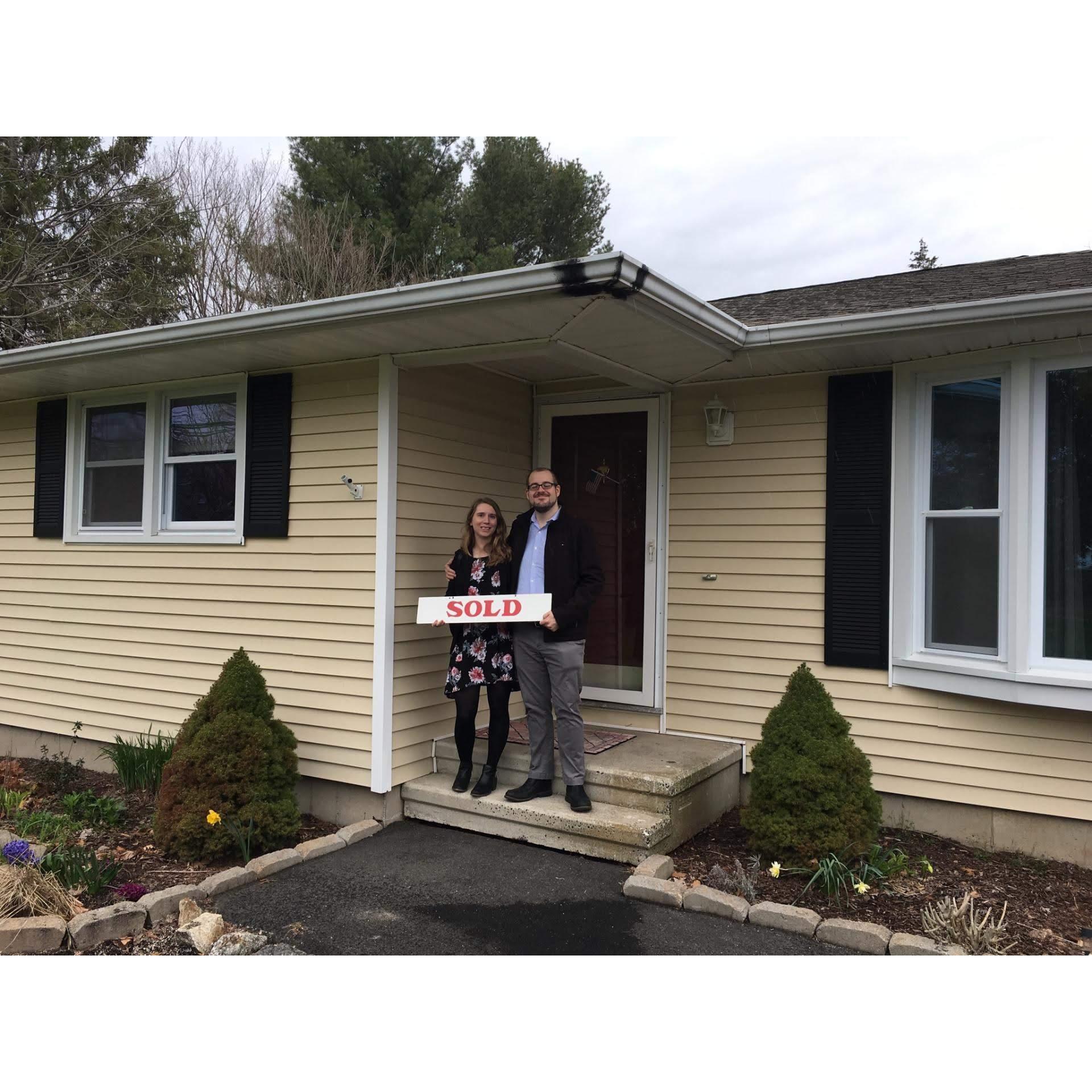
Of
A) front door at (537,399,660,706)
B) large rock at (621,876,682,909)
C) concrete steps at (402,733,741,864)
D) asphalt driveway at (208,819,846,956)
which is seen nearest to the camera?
asphalt driveway at (208,819,846,956)

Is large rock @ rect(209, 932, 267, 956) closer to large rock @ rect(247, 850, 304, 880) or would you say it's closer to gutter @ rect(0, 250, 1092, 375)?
large rock @ rect(247, 850, 304, 880)

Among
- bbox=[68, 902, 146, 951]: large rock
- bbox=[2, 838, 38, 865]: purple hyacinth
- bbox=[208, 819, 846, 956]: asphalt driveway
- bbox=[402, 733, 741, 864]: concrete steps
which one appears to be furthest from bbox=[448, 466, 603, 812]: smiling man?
bbox=[2, 838, 38, 865]: purple hyacinth

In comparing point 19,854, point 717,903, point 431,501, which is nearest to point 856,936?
point 717,903

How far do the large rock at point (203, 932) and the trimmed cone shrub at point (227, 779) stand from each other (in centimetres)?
69

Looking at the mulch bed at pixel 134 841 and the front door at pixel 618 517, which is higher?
the front door at pixel 618 517

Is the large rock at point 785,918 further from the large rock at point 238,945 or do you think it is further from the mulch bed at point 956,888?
the large rock at point 238,945

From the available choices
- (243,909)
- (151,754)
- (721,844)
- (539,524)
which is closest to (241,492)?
(151,754)

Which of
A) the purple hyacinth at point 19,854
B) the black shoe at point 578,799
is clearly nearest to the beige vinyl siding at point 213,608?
the black shoe at point 578,799

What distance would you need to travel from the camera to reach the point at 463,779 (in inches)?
177

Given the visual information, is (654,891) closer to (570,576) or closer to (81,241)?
(570,576)

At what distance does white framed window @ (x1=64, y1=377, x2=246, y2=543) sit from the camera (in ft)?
17.6

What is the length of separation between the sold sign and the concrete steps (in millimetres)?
860

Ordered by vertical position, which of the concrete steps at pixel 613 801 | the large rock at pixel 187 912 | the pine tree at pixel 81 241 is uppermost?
the pine tree at pixel 81 241

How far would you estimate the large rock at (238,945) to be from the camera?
123 inches
